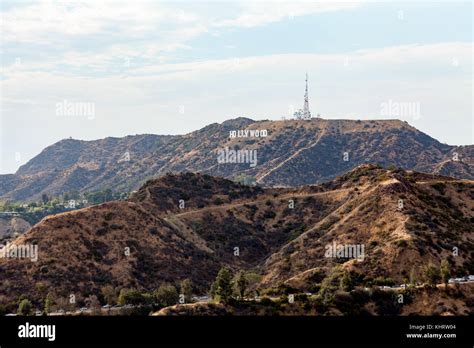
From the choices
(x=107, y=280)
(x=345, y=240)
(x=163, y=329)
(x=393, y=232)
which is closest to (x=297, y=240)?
(x=345, y=240)

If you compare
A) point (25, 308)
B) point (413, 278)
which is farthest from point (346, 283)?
point (25, 308)

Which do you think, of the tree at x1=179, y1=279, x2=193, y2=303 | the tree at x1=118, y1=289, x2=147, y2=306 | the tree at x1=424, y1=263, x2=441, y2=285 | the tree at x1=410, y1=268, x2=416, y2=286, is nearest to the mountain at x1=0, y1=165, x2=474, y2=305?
the tree at x1=410, y1=268, x2=416, y2=286

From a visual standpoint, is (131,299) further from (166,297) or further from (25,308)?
(25,308)

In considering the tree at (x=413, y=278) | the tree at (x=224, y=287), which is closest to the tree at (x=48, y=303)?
the tree at (x=224, y=287)

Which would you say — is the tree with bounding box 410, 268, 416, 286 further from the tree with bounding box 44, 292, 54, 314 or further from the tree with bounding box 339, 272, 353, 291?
the tree with bounding box 44, 292, 54, 314

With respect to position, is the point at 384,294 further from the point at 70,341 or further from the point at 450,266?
the point at 70,341
